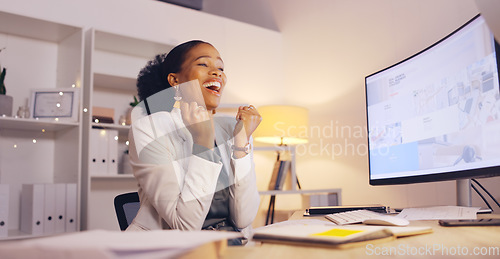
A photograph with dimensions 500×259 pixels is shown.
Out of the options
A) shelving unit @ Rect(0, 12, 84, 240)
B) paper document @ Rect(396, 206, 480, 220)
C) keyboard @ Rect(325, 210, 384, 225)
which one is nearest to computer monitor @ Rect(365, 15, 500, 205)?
paper document @ Rect(396, 206, 480, 220)

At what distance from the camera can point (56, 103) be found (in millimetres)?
2750

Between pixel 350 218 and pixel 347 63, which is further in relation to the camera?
pixel 347 63

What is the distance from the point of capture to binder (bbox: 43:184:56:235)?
8.57 feet

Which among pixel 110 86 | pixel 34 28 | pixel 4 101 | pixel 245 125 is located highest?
pixel 34 28

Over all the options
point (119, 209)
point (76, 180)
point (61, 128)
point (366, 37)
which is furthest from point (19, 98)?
point (366, 37)

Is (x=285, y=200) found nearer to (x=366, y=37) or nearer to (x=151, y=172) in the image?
(x=366, y=37)

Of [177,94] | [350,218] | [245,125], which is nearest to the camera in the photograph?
[350,218]

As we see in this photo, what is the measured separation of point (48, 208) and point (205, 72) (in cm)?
156

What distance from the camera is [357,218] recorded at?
1.22 meters

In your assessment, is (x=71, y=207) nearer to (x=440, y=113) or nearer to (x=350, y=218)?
(x=350, y=218)

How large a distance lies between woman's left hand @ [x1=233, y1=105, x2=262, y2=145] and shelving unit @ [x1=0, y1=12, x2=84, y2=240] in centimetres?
153

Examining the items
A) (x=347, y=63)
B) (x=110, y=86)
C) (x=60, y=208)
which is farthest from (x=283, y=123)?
(x=60, y=208)

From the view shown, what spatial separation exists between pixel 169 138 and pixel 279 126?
64.1 inches

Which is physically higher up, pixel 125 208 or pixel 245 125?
pixel 245 125
